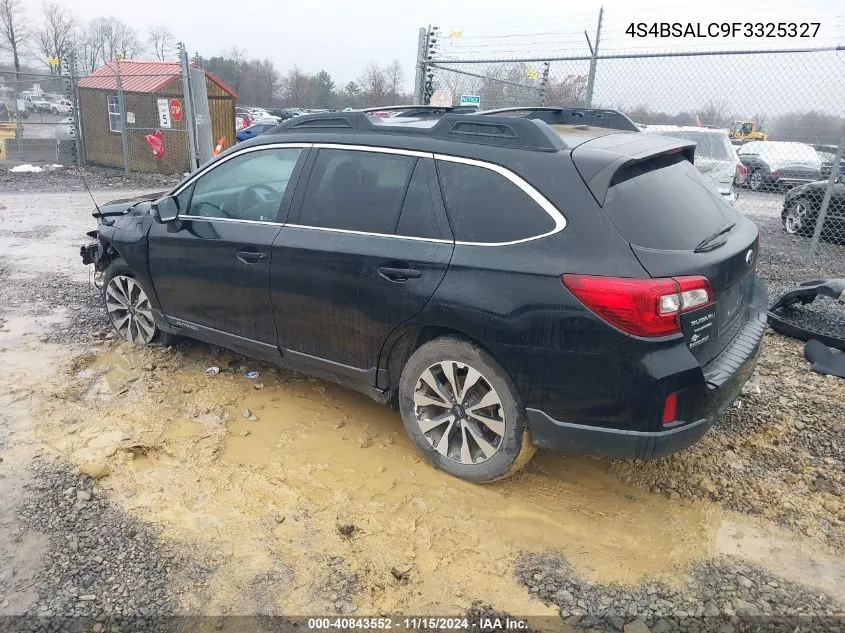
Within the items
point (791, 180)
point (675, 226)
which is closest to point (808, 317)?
point (675, 226)

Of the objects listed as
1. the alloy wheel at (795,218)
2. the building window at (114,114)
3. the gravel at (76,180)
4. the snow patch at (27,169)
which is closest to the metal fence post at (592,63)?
the alloy wheel at (795,218)

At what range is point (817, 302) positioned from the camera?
656 centimetres

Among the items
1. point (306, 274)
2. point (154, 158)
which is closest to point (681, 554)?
point (306, 274)

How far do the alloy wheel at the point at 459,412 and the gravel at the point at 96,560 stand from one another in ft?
4.30

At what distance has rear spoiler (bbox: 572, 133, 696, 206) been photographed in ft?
9.46

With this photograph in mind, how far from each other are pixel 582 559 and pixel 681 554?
1.54ft

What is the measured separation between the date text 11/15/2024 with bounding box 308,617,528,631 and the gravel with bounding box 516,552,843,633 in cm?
22

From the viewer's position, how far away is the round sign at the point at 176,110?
590 inches

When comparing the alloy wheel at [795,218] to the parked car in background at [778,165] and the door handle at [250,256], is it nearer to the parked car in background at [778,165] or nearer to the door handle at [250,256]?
the parked car in background at [778,165]

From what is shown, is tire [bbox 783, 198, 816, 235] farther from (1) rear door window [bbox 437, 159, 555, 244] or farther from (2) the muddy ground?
(1) rear door window [bbox 437, 159, 555, 244]

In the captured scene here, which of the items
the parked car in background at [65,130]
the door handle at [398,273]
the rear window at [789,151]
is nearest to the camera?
the door handle at [398,273]

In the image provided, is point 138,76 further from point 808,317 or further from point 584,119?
point 808,317

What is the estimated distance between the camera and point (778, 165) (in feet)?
48.4

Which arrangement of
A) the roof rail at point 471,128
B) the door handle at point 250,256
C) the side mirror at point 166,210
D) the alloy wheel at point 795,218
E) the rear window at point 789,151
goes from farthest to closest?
the rear window at point 789,151 < the alloy wheel at point 795,218 < the side mirror at point 166,210 < the door handle at point 250,256 < the roof rail at point 471,128
